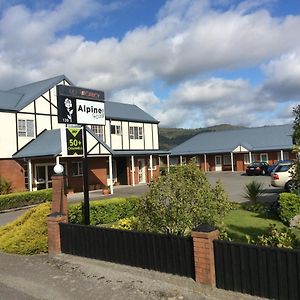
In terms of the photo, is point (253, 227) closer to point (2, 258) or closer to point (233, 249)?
point (233, 249)

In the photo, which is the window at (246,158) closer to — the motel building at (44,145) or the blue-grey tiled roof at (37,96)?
the blue-grey tiled roof at (37,96)

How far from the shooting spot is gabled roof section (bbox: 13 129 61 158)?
26070 millimetres

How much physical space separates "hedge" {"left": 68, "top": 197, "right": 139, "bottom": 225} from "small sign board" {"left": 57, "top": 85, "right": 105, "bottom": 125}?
337cm

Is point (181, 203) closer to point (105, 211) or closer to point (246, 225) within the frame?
point (246, 225)

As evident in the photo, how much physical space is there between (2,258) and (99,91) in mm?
5936

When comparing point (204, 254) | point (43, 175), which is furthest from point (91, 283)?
point (43, 175)

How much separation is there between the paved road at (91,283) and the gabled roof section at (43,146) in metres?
16.0

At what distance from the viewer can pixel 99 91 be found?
13500 mm

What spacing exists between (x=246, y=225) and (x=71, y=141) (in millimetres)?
6938

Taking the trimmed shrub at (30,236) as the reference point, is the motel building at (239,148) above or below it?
above

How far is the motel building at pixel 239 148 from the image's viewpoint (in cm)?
4956

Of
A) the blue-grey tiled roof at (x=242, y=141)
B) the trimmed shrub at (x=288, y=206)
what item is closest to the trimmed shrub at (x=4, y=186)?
the trimmed shrub at (x=288, y=206)

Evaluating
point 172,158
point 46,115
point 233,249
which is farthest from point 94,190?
point 172,158

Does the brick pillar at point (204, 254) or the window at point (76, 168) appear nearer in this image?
the brick pillar at point (204, 254)
